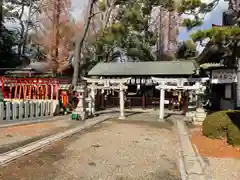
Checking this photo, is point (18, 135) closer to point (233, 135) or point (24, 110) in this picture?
point (24, 110)

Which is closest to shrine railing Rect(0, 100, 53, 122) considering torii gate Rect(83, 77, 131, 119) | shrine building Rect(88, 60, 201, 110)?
torii gate Rect(83, 77, 131, 119)

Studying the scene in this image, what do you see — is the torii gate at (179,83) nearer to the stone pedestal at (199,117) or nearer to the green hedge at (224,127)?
the stone pedestal at (199,117)

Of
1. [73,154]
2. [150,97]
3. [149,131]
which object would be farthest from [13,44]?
[73,154]

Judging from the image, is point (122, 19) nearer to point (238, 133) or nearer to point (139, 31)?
point (139, 31)

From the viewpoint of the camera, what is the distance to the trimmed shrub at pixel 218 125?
788cm

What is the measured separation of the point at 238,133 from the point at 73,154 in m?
4.75

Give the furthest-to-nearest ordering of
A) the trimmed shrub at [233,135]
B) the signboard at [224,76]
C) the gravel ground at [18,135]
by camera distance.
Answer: the signboard at [224,76] < the gravel ground at [18,135] < the trimmed shrub at [233,135]

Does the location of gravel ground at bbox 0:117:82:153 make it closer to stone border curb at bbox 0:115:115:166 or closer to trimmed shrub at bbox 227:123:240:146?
stone border curb at bbox 0:115:115:166

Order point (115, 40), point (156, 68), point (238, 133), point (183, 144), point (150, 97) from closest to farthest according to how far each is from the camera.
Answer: point (238, 133), point (183, 144), point (156, 68), point (150, 97), point (115, 40)

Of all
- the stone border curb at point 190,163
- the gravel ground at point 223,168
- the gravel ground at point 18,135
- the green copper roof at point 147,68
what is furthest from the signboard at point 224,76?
the gravel ground at point 18,135

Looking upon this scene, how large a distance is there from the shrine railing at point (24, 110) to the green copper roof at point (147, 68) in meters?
5.51

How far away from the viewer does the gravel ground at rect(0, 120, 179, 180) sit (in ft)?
16.5

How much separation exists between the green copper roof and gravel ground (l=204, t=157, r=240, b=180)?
31.7 ft

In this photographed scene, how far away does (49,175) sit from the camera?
16.3ft
